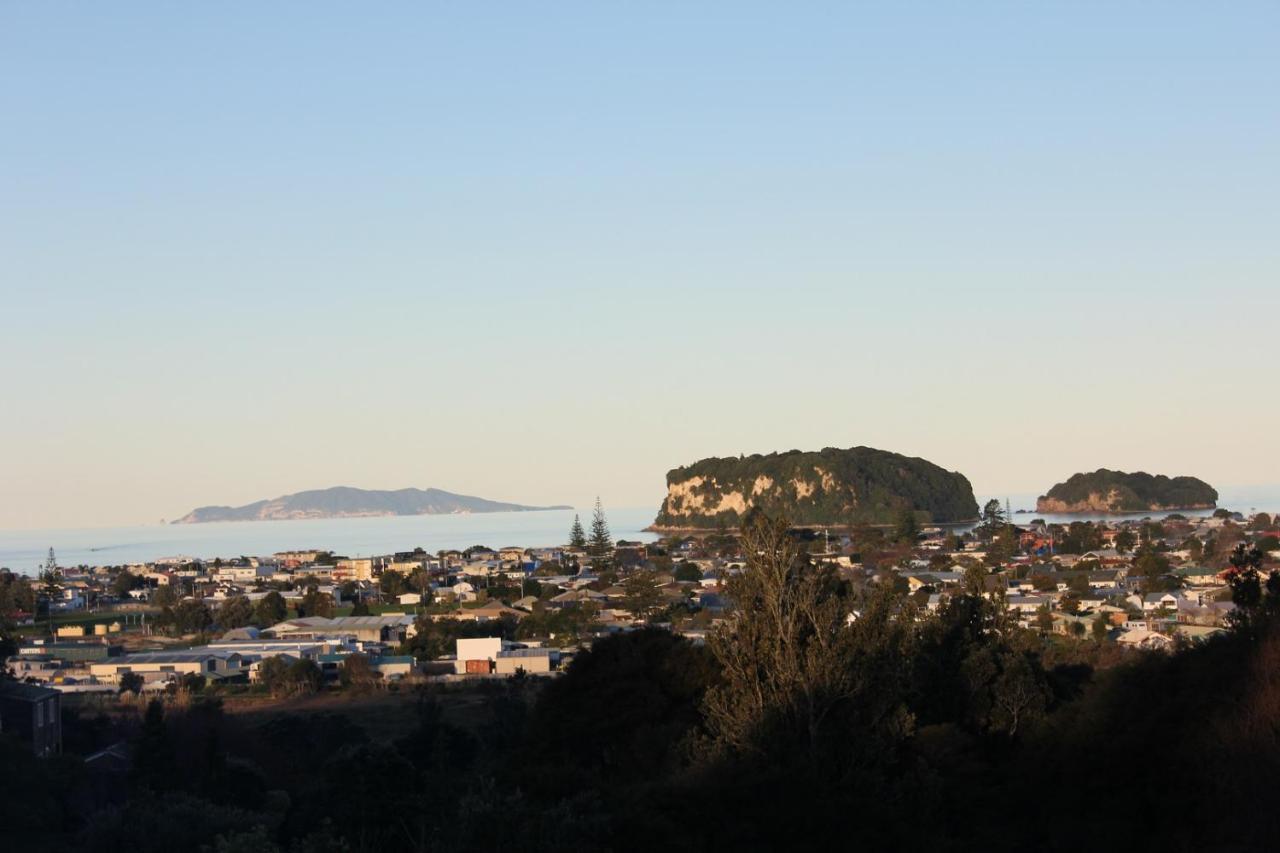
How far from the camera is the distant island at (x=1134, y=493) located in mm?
138125

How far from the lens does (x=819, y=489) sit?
117312 mm

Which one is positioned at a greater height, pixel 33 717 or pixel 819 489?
pixel 819 489

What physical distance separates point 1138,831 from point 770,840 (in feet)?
12.8

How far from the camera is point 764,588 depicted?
43.1 ft

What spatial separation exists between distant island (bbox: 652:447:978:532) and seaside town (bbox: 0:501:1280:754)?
105 feet

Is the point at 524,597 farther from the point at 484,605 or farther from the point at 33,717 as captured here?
the point at 33,717

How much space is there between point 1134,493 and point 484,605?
101365 mm

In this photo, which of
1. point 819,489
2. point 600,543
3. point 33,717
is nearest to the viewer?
point 33,717

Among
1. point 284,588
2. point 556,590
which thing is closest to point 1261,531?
point 556,590

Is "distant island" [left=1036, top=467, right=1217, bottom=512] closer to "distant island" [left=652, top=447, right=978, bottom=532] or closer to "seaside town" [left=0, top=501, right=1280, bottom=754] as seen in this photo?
"distant island" [left=652, top=447, right=978, bottom=532]

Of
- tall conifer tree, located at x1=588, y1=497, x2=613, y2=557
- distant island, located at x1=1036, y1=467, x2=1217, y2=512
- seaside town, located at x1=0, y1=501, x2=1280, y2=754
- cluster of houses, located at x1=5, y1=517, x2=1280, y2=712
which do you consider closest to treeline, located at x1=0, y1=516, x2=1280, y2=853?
seaside town, located at x1=0, y1=501, x2=1280, y2=754

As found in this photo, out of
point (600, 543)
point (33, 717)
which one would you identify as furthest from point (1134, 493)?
point (33, 717)

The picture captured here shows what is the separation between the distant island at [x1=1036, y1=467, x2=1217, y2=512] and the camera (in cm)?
13812

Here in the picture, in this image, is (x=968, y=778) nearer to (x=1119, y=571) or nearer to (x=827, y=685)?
(x=827, y=685)
